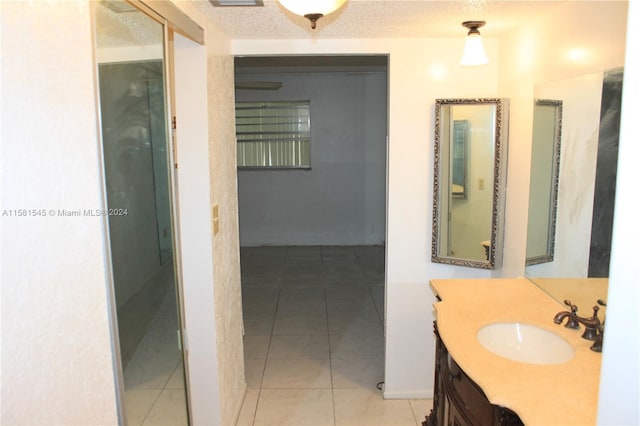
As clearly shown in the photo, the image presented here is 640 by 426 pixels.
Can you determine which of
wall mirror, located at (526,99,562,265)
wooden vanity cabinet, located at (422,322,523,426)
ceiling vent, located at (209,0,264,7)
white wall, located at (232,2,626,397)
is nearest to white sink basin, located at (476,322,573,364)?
wooden vanity cabinet, located at (422,322,523,426)

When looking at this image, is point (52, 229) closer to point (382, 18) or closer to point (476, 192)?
point (382, 18)

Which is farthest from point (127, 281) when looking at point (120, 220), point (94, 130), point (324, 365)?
point (324, 365)

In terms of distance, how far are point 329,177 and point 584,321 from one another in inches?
214

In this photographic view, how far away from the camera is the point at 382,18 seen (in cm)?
225

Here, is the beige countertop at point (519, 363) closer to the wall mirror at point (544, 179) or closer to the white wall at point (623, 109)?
the wall mirror at point (544, 179)

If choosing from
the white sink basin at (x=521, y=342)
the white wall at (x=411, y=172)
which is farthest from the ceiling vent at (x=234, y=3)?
the white sink basin at (x=521, y=342)

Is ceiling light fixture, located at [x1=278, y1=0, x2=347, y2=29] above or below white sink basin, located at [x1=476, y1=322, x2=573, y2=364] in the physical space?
above

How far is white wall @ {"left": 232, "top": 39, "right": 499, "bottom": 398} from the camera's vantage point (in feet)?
8.93

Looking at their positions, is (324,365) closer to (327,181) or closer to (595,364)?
(595,364)

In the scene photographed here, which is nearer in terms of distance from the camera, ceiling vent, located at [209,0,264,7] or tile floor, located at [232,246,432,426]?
ceiling vent, located at [209,0,264,7]

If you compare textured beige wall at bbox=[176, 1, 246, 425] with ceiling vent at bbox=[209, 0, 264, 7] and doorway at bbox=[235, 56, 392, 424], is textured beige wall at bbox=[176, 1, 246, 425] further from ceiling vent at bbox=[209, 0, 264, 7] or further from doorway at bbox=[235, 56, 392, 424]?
doorway at bbox=[235, 56, 392, 424]

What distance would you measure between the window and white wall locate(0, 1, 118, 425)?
580cm

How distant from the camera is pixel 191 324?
7.82 ft

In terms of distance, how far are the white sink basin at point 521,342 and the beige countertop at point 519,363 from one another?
26mm
